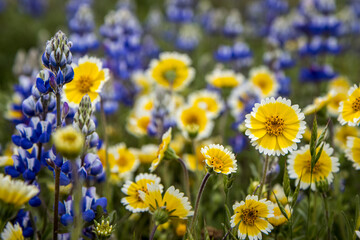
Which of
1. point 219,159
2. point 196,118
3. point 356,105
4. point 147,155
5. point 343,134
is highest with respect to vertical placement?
point 196,118

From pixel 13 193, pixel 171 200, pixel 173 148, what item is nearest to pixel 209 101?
pixel 173 148

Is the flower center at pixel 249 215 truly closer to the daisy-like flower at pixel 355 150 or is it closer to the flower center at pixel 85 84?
the daisy-like flower at pixel 355 150

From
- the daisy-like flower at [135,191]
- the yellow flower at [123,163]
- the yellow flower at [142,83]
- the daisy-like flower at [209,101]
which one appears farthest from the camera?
→ the yellow flower at [142,83]

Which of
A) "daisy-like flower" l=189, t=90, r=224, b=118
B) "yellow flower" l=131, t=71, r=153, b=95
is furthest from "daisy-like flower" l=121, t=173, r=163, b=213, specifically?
"yellow flower" l=131, t=71, r=153, b=95

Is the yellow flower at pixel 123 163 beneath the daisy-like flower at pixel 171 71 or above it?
beneath

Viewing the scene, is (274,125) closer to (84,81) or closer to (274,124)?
(274,124)

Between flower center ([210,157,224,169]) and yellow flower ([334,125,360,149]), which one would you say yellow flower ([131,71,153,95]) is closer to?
yellow flower ([334,125,360,149])

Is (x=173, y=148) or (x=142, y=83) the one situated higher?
(x=142, y=83)

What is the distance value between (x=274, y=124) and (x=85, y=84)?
933 millimetres

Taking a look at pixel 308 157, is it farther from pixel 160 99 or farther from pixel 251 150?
pixel 251 150

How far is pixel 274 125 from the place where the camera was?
1547 millimetres

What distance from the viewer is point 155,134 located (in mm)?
2764

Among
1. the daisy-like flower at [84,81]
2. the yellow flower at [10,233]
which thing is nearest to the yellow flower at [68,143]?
the yellow flower at [10,233]

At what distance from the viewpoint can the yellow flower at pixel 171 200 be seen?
152 cm
